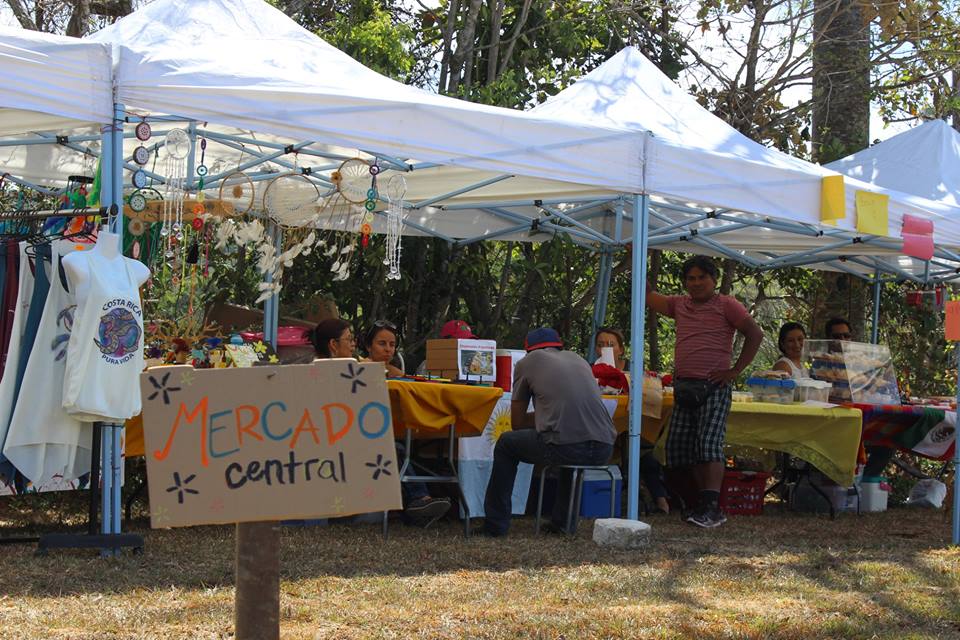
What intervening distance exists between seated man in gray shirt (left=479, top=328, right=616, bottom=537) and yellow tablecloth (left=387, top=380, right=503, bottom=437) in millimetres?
174

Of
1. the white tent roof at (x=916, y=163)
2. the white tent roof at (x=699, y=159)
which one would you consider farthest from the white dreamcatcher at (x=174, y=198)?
the white tent roof at (x=916, y=163)

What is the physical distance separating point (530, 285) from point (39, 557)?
6211 millimetres

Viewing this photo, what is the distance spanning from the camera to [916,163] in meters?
9.63

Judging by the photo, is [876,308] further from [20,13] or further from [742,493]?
[20,13]

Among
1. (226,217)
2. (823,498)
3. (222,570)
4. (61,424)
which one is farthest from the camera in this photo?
(823,498)

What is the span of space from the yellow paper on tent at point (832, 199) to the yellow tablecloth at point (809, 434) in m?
1.24

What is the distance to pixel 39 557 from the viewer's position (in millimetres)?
4957

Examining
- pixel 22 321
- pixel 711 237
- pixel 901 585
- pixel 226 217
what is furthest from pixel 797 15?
pixel 22 321

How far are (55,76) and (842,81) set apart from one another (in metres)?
8.28

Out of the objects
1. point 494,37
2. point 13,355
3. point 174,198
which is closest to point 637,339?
point 174,198

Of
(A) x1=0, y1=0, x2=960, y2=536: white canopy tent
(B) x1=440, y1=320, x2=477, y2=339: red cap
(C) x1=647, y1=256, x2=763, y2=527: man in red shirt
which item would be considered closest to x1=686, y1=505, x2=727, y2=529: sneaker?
(C) x1=647, y1=256, x2=763, y2=527: man in red shirt

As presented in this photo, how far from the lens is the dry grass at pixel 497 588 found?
12.7 feet

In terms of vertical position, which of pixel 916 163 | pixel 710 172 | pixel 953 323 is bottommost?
pixel 953 323

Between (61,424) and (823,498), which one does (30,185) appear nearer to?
(61,424)
